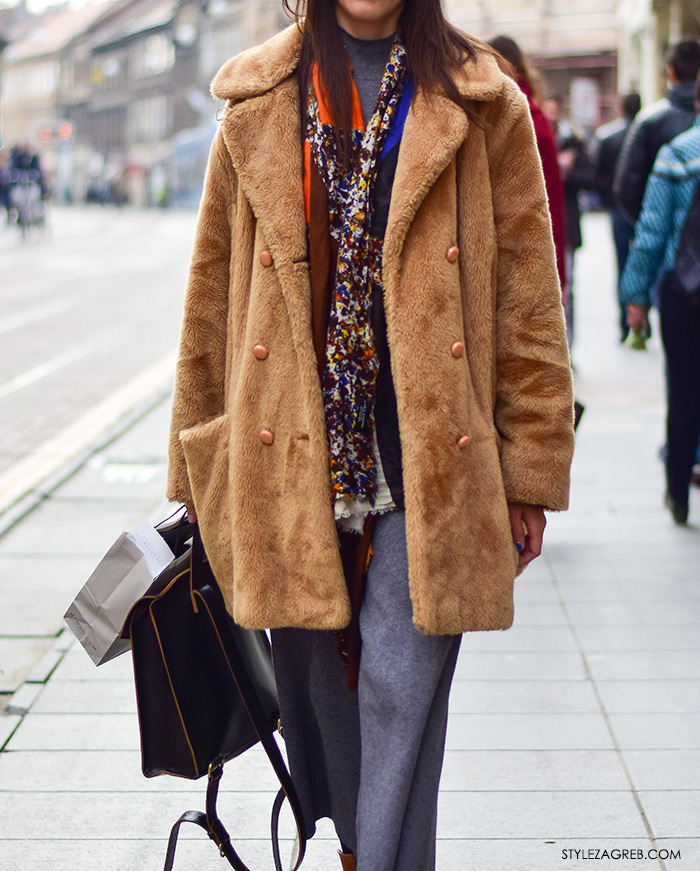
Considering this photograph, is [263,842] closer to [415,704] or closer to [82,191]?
[415,704]

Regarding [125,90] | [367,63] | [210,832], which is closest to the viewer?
[367,63]

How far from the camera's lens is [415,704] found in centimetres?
212

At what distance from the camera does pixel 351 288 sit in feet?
6.77

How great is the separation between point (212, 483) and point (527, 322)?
0.58m

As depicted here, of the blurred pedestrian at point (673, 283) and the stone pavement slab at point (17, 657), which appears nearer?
the stone pavement slab at point (17, 657)

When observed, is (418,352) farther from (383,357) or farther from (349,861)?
(349,861)

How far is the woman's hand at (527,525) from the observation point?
219 cm

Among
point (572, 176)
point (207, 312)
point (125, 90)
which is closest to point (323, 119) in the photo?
point (207, 312)

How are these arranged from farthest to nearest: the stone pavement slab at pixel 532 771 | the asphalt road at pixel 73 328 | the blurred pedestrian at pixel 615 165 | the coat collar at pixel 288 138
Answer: the blurred pedestrian at pixel 615 165, the asphalt road at pixel 73 328, the stone pavement slab at pixel 532 771, the coat collar at pixel 288 138

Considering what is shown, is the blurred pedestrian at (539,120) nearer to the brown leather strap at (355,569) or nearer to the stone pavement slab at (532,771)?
the stone pavement slab at (532,771)

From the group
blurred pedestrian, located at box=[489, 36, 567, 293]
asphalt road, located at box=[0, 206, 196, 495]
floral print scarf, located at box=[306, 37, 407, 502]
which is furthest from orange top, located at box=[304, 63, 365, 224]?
asphalt road, located at box=[0, 206, 196, 495]

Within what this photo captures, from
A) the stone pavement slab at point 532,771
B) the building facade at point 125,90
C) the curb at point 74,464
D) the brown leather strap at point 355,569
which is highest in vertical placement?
the brown leather strap at point 355,569

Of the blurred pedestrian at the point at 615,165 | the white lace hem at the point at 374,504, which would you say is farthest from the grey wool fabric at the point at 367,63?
the blurred pedestrian at the point at 615,165

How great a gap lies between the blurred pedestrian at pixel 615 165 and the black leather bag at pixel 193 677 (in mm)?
6716
